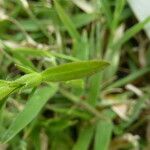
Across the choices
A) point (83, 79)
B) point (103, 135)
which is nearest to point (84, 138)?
point (103, 135)

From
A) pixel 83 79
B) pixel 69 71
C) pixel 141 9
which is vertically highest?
pixel 141 9

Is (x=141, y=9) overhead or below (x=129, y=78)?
overhead

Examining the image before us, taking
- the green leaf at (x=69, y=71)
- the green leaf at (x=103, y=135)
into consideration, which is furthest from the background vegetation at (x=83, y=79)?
the green leaf at (x=69, y=71)

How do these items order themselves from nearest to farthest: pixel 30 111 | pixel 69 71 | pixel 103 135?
pixel 69 71 < pixel 30 111 < pixel 103 135

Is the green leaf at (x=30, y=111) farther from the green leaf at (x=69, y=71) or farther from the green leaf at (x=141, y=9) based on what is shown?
the green leaf at (x=141, y=9)

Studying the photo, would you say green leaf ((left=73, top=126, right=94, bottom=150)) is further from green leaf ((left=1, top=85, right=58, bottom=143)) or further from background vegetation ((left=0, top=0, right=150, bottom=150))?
green leaf ((left=1, top=85, right=58, bottom=143))

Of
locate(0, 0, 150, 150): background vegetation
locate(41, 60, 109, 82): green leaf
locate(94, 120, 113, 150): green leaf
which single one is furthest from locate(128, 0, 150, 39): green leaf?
locate(41, 60, 109, 82): green leaf

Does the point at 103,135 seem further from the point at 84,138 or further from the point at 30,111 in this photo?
the point at 30,111
